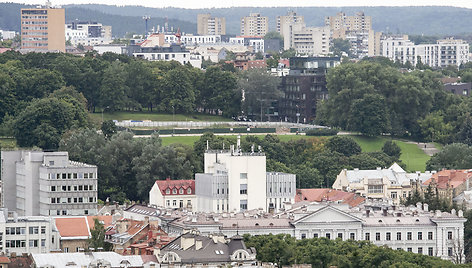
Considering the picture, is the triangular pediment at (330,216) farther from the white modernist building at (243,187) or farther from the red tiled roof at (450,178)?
the red tiled roof at (450,178)

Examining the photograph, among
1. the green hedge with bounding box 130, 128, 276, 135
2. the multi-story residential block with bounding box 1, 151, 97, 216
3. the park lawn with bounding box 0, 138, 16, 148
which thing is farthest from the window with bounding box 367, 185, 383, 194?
the park lawn with bounding box 0, 138, 16, 148

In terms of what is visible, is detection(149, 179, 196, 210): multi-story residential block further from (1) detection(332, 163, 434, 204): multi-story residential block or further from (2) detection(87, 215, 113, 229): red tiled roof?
(1) detection(332, 163, 434, 204): multi-story residential block

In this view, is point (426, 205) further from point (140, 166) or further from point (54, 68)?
point (54, 68)

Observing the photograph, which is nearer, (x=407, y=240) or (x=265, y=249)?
(x=265, y=249)

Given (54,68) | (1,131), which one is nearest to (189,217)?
(1,131)

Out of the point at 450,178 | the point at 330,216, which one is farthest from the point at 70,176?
the point at 450,178

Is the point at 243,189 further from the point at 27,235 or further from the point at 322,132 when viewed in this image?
the point at 322,132
